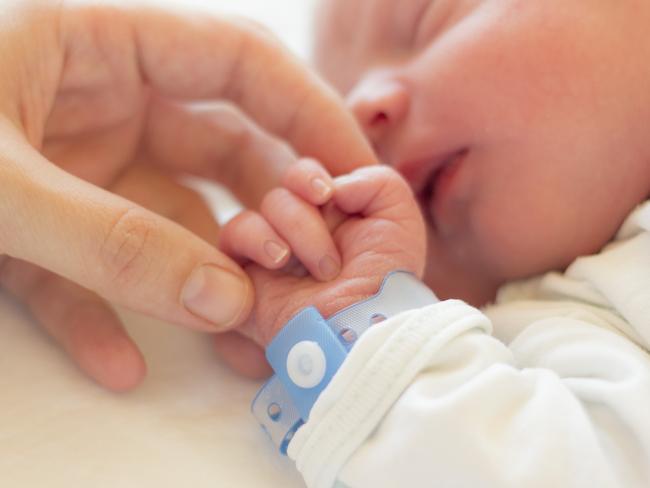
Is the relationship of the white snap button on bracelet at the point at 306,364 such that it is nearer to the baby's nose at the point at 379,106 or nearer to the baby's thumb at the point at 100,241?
the baby's thumb at the point at 100,241

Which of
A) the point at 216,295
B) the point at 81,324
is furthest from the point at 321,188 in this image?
the point at 81,324

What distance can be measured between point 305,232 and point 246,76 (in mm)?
227

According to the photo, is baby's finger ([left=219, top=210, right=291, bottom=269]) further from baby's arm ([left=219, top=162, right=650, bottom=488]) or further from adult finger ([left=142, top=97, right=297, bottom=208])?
adult finger ([left=142, top=97, right=297, bottom=208])

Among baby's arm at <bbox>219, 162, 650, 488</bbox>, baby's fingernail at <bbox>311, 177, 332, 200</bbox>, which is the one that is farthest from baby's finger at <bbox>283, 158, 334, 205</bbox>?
baby's arm at <bbox>219, 162, 650, 488</bbox>

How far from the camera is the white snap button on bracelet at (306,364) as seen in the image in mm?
639

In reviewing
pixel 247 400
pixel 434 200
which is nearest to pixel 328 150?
pixel 434 200

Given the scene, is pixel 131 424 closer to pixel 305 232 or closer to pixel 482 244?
pixel 305 232

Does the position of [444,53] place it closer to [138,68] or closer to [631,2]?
[631,2]

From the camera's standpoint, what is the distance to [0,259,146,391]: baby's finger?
720mm

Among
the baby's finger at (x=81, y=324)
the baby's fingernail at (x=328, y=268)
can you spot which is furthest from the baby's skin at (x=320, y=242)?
the baby's finger at (x=81, y=324)

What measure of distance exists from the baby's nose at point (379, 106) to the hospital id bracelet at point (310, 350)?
312mm

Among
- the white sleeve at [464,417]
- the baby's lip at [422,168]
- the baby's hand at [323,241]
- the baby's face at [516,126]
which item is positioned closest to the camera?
the white sleeve at [464,417]

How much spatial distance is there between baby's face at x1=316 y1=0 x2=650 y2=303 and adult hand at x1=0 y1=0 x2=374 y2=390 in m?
0.12

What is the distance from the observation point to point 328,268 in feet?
2.36
